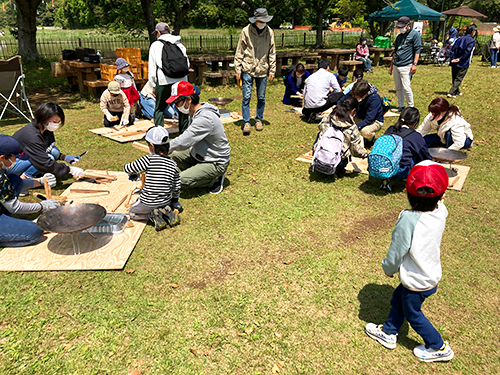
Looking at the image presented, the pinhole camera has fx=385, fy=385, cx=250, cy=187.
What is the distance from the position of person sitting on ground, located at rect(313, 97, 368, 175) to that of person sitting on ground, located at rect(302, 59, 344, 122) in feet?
9.05

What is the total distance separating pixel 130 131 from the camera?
8.65 m

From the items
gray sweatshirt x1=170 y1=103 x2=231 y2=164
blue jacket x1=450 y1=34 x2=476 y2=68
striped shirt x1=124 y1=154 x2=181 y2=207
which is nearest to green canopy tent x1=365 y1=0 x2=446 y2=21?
blue jacket x1=450 y1=34 x2=476 y2=68

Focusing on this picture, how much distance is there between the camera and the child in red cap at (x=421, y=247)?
2779 millimetres

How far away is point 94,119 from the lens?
980 cm

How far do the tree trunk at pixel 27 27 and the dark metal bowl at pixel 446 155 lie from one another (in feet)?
54.5

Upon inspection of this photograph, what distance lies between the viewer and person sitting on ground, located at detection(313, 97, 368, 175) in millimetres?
6176

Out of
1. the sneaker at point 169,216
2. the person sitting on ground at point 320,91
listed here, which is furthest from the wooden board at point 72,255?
the person sitting on ground at point 320,91

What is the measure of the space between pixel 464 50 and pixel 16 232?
13.0m

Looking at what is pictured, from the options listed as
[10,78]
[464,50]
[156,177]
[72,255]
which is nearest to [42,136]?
[156,177]

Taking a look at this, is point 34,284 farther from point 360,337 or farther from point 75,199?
point 360,337

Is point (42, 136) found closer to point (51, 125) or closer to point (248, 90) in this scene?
point (51, 125)

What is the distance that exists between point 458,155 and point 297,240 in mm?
3333

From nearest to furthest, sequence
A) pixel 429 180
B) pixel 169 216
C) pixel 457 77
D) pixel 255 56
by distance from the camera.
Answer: pixel 429 180 < pixel 169 216 < pixel 255 56 < pixel 457 77

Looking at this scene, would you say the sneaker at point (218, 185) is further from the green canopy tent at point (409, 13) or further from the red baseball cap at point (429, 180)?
the green canopy tent at point (409, 13)
